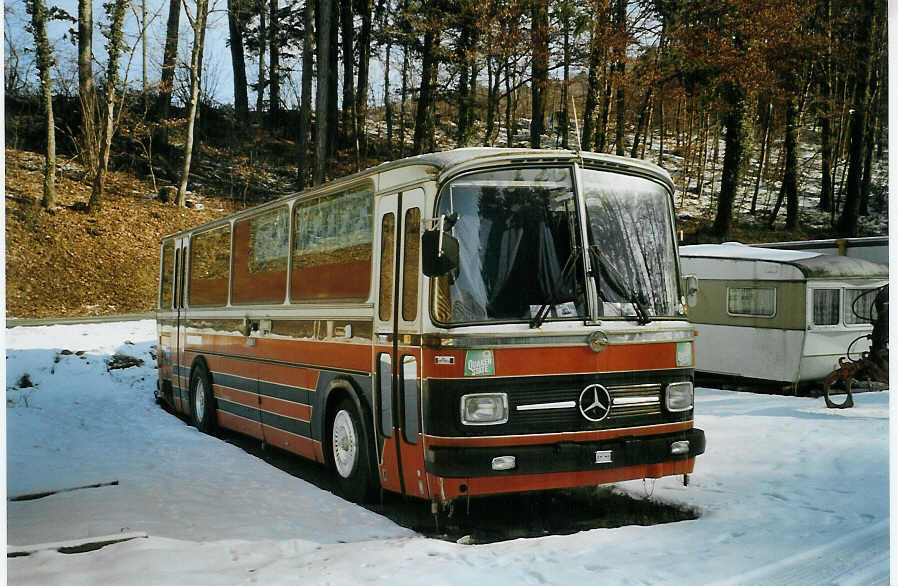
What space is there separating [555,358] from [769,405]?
250 inches

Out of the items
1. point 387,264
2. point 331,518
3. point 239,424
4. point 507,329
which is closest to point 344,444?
point 331,518

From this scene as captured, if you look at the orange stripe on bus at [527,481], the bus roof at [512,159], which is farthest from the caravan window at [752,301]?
the orange stripe on bus at [527,481]

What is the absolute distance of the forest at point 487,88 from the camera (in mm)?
6949

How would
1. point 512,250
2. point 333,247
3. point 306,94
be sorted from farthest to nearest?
1. point 306,94
2. point 333,247
3. point 512,250

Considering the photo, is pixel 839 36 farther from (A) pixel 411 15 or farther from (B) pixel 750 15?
(A) pixel 411 15

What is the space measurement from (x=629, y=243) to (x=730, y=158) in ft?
23.6

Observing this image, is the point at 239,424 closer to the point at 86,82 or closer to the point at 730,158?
the point at 86,82

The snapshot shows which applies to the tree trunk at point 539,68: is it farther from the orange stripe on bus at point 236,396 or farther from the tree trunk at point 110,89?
the tree trunk at point 110,89

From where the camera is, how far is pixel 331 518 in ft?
20.0

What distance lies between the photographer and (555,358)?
568 cm

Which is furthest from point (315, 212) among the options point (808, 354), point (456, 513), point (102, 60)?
point (808, 354)

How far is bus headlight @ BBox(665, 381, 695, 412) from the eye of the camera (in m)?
6.09

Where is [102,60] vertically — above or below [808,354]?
above

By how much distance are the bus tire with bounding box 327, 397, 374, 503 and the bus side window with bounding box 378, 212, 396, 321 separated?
87 cm
